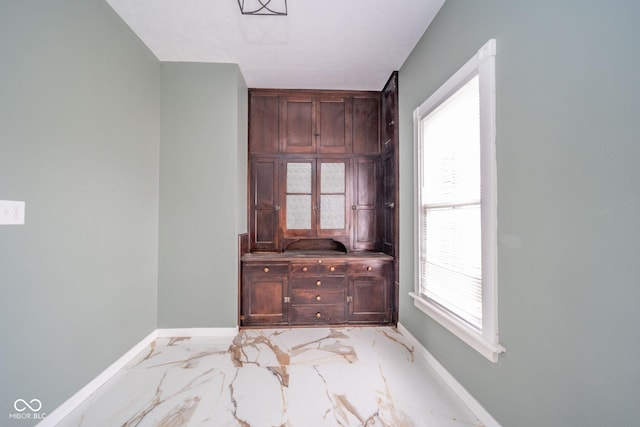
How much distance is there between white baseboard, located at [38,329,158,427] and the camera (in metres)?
1.54

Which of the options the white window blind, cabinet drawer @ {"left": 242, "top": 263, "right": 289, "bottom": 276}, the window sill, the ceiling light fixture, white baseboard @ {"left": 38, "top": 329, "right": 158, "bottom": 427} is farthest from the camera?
cabinet drawer @ {"left": 242, "top": 263, "right": 289, "bottom": 276}

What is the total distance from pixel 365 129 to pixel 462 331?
2538 mm

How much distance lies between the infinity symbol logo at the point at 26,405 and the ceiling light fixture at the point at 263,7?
2856mm

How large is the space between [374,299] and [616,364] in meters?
2.19

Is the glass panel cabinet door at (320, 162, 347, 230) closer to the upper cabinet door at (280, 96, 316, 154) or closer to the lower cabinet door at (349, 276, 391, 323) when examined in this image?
the upper cabinet door at (280, 96, 316, 154)

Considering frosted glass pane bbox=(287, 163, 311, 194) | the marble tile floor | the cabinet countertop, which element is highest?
frosted glass pane bbox=(287, 163, 311, 194)

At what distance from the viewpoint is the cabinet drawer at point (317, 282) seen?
294 cm

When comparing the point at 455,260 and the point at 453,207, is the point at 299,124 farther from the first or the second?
the point at 455,260

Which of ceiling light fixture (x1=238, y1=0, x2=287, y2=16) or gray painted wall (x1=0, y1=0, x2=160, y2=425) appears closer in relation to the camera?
gray painted wall (x1=0, y1=0, x2=160, y2=425)

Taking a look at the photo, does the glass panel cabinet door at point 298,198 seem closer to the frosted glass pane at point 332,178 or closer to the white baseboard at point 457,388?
the frosted glass pane at point 332,178

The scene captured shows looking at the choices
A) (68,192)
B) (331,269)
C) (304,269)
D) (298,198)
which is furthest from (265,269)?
(68,192)

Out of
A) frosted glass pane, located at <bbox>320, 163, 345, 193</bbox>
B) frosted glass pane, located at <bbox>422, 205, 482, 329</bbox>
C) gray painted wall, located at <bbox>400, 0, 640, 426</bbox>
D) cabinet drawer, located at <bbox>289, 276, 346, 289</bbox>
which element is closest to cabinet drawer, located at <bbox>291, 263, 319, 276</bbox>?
cabinet drawer, located at <bbox>289, 276, 346, 289</bbox>

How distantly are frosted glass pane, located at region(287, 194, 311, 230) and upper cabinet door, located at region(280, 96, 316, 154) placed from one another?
2.00ft

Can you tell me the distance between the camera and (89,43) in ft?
5.97
